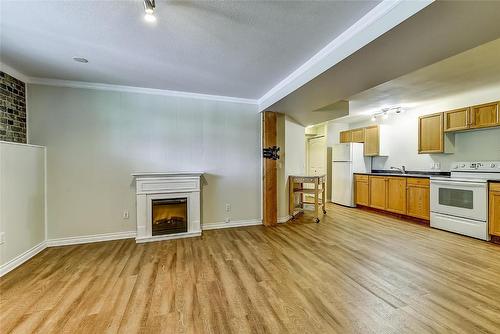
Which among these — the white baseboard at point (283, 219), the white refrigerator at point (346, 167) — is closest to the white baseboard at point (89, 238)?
the white baseboard at point (283, 219)

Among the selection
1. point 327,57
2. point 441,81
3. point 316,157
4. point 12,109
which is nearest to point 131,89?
point 12,109

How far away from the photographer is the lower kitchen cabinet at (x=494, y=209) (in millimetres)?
3361

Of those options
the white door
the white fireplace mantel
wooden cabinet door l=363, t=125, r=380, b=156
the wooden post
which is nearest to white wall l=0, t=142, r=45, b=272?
the white fireplace mantel

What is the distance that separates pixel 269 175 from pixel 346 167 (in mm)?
2922

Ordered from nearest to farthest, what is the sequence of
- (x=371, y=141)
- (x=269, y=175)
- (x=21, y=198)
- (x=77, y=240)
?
1. (x=21, y=198)
2. (x=77, y=240)
3. (x=269, y=175)
4. (x=371, y=141)

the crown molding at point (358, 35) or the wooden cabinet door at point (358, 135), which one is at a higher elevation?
the crown molding at point (358, 35)

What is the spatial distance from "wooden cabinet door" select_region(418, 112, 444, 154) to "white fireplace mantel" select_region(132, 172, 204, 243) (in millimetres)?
4878

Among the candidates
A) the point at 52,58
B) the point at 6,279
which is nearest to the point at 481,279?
the point at 6,279

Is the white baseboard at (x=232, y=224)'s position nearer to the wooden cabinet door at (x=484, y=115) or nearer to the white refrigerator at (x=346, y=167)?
the white refrigerator at (x=346, y=167)

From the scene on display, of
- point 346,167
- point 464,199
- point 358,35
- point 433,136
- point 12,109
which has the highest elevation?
point 358,35

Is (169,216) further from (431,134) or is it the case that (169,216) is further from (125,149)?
(431,134)

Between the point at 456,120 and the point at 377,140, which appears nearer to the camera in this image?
the point at 456,120

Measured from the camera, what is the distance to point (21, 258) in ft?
9.18

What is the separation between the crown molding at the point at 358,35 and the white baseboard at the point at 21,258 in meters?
4.17
